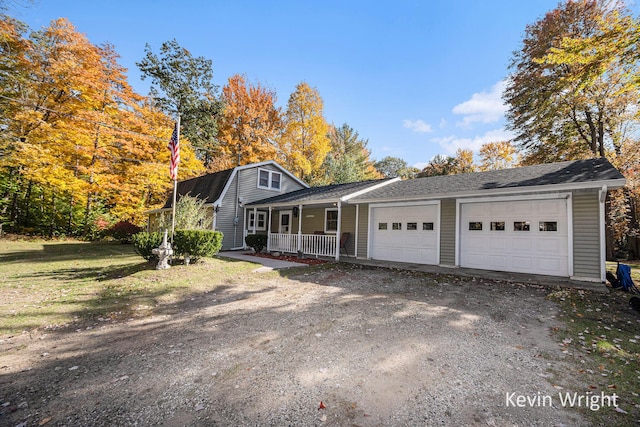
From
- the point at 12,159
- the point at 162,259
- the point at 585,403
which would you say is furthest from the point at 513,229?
the point at 12,159

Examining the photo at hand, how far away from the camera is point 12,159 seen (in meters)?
14.4

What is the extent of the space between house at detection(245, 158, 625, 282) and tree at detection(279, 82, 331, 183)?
1134cm

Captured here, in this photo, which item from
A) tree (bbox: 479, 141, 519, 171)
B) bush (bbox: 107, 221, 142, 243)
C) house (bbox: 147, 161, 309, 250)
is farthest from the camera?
tree (bbox: 479, 141, 519, 171)

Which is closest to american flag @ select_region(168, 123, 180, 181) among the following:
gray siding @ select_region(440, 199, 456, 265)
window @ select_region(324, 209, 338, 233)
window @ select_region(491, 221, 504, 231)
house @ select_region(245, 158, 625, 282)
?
house @ select_region(245, 158, 625, 282)

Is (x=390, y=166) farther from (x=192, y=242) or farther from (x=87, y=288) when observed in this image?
(x=87, y=288)

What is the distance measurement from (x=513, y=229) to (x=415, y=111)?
34.0 feet

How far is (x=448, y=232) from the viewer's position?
9.70 m

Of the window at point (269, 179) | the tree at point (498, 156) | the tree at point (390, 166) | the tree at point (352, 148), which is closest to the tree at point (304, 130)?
the tree at point (352, 148)

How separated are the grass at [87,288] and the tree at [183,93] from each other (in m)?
17.7

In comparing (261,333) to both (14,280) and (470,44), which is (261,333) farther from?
(470,44)

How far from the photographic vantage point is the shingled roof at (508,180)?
742cm

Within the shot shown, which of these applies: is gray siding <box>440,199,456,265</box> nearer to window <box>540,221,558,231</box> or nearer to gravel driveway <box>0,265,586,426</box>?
window <box>540,221,558,231</box>

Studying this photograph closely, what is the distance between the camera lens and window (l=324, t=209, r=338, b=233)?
44.4 ft

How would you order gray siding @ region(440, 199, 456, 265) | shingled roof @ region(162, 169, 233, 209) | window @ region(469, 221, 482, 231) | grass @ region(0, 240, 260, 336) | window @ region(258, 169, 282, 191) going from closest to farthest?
grass @ region(0, 240, 260, 336) → window @ region(469, 221, 482, 231) → gray siding @ region(440, 199, 456, 265) → shingled roof @ region(162, 169, 233, 209) → window @ region(258, 169, 282, 191)
